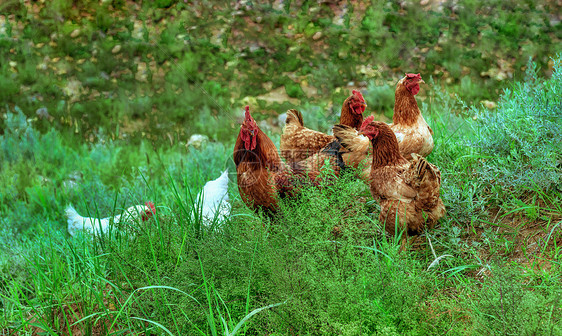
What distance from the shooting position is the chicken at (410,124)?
3.59 metres

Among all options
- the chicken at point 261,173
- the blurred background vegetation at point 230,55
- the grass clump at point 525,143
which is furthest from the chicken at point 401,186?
the blurred background vegetation at point 230,55

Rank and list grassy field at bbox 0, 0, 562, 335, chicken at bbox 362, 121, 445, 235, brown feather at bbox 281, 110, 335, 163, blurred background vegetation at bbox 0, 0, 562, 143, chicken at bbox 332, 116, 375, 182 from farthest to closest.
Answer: blurred background vegetation at bbox 0, 0, 562, 143 < brown feather at bbox 281, 110, 335, 163 < chicken at bbox 332, 116, 375, 182 < chicken at bbox 362, 121, 445, 235 < grassy field at bbox 0, 0, 562, 335

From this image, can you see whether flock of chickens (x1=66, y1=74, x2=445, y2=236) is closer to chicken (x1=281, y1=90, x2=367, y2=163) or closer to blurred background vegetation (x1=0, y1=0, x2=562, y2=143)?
chicken (x1=281, y1=90, x2=367, y2=163)

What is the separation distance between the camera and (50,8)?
7969mm

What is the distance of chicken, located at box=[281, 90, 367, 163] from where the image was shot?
3.80 metres

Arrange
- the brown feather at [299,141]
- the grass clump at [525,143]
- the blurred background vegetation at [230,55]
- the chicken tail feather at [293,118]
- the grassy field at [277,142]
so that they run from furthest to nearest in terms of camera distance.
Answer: the blurred background vegetation at [230,55] → the chicken tail feather at [293,118] → the brown feather at [299,141] → the grass clump at [525,143] → the grassy field at [277,142]

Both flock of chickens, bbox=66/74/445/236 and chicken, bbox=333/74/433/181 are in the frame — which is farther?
chicken, bbox=333/74/433/181

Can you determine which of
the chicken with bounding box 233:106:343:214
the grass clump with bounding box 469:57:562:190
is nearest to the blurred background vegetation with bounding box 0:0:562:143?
the grass clump with bounding box 469:57:562:190

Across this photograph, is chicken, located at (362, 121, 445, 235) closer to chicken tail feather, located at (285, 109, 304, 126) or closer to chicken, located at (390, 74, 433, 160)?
chicken, located at (390, 74, 433, 160)

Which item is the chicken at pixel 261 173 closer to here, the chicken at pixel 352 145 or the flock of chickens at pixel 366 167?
the flock of chickens at pixel 366 167

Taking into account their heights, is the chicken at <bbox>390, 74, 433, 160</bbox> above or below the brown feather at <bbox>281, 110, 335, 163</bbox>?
above

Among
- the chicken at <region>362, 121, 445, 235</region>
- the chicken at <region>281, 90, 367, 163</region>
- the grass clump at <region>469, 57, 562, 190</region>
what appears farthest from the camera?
the chicken at <region>281, 90, 367, 163</region>

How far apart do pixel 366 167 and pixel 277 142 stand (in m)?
1.57

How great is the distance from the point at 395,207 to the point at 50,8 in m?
7.02
